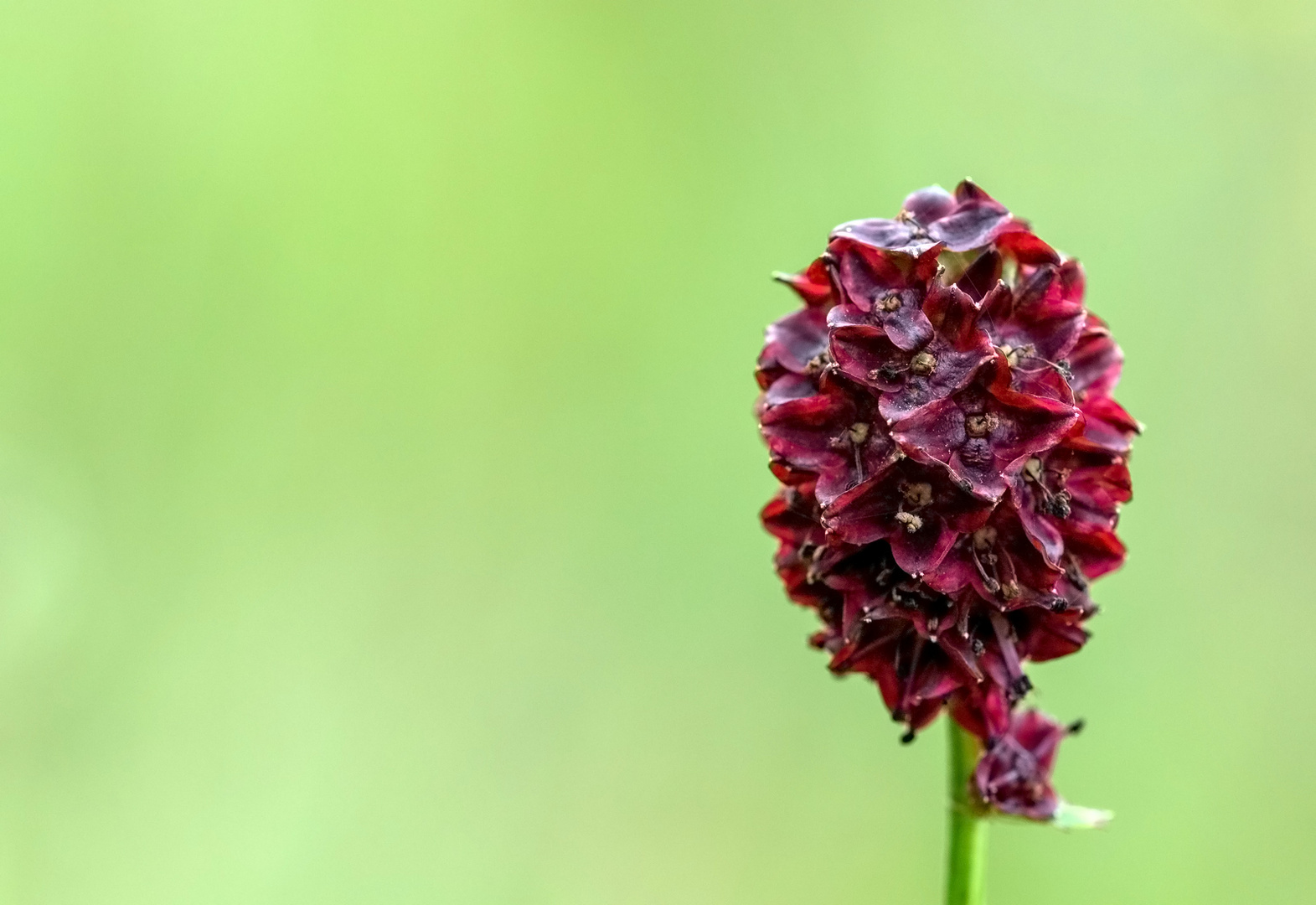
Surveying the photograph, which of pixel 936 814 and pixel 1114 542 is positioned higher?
pixel 1114 542

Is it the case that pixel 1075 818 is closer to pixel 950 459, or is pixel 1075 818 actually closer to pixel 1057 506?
pixel 1057 506

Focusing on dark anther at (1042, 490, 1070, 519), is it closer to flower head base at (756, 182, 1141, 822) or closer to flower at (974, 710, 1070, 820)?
flower head base at (756, 182, 1141, 822)

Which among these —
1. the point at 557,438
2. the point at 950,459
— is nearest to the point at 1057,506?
the point at 950,459

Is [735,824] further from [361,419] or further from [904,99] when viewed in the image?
[904,99]

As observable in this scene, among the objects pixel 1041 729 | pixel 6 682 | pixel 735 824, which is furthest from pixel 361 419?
pixel 1041 729

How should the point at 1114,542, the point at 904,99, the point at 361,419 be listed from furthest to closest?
the point at 904,99 < the point at 361,419 < the point at 1114,542

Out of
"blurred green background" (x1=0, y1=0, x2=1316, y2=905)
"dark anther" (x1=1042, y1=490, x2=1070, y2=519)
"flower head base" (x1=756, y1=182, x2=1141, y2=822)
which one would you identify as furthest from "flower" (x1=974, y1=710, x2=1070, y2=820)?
"blurred green background" (x1=0, y1=0, x2=1316, y2=905)
